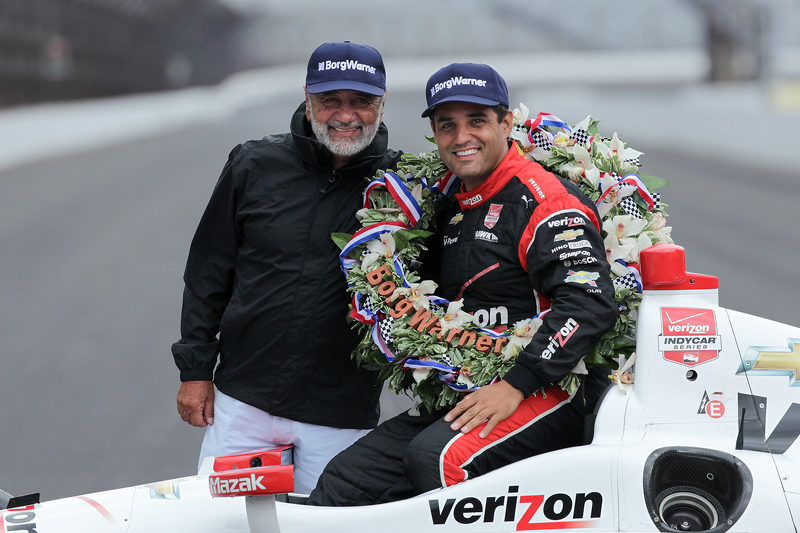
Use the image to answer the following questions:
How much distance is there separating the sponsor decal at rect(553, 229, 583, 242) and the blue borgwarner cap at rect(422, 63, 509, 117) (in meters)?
0.55

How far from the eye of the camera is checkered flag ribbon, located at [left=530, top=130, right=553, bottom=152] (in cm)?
353

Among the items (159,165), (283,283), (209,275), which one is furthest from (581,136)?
(159,165)

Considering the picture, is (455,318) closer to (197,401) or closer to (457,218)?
(457,218)

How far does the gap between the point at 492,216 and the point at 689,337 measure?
2.66 ft

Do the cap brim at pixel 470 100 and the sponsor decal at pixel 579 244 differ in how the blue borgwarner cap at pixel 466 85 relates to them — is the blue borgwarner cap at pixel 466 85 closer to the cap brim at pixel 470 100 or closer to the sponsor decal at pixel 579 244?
the cap brim at pixel 470 100

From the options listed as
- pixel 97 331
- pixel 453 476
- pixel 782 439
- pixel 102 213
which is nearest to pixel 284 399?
pixel 453 476

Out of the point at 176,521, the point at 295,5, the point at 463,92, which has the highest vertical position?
the point at 295,5

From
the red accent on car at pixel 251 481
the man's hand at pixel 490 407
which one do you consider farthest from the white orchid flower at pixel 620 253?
the red accent on car at pixel 251 481

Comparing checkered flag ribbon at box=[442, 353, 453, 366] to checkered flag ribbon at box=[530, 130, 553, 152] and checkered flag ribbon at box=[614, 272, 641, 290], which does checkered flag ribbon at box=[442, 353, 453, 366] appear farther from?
checkered flag ribbon at box=[530, 130, 553, 152]

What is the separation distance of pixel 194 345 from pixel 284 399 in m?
0.48

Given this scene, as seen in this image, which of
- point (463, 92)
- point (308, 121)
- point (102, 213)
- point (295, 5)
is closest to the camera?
point (463, 92)

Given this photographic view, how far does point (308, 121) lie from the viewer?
375cm

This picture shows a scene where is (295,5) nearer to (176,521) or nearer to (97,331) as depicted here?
(97,331)

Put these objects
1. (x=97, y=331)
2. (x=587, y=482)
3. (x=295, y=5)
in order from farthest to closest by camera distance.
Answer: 1. (x=295, y=5)
2. (x=97, y=331)
3. (x=587, y=482)
